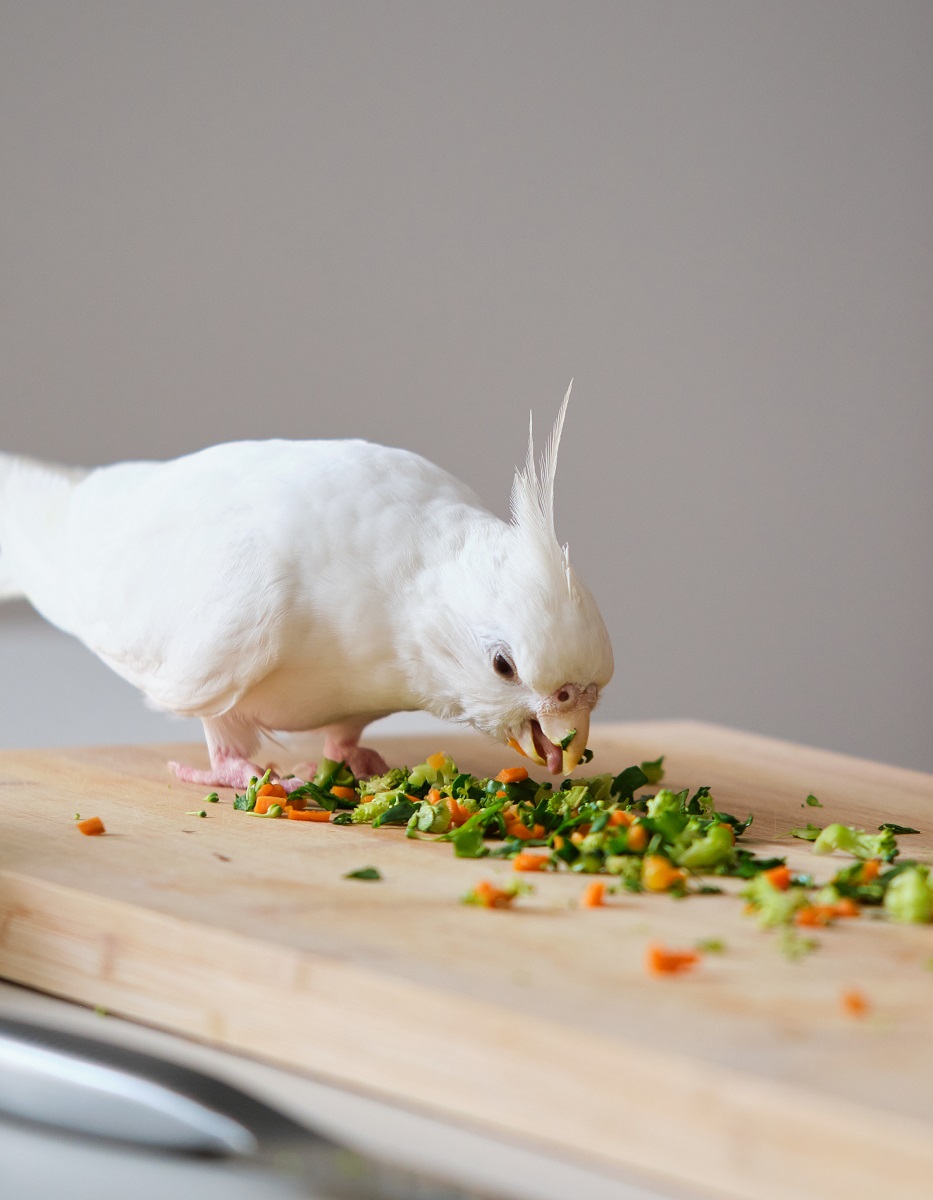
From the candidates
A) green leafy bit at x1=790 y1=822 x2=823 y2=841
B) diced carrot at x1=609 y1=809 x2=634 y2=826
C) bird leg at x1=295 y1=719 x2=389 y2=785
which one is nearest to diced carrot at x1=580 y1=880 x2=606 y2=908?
diced carrot at x1=609 y1=809 x2=634 y2=826

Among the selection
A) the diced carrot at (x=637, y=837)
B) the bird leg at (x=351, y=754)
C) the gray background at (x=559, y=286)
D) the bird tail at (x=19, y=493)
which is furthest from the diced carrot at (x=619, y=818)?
the gray background at (x=559, y=286)

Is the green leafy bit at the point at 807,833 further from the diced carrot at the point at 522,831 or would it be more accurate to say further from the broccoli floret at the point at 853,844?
the diced carrot at the point at 522,831

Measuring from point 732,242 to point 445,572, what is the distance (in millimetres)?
3834

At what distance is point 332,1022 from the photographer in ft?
3.91

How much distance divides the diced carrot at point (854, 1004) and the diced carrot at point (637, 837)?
502mm

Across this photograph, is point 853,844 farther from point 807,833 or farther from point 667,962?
point 667,962

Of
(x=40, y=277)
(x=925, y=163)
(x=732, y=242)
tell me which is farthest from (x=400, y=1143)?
(x=925, y=163)

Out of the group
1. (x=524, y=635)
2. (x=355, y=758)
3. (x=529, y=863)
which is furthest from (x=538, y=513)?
(x=355, y=758)

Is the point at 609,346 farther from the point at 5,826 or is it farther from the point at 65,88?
the point at 5,826

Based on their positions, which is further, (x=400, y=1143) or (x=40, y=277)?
(x=40, y=277)

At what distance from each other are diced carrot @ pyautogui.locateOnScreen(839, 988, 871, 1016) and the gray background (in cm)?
222

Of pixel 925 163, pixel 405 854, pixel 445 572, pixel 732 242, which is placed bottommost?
pixel 405 854

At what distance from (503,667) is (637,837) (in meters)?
0.44

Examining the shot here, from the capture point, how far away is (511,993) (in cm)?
116
